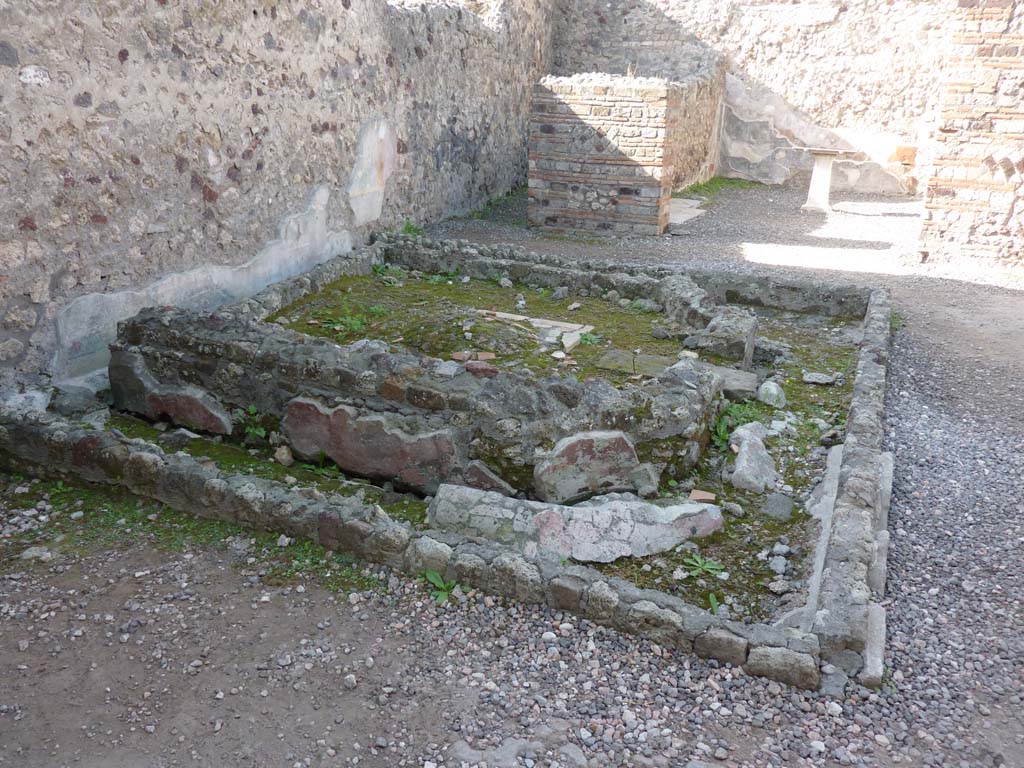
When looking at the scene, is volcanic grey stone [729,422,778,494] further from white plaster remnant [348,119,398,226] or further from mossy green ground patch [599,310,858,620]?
white plaster remnant [348,119,398,226]

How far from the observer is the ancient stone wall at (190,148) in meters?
4.35

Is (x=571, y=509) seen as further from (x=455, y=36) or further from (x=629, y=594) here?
(x=455, y=36)

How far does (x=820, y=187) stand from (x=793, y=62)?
2981 mm

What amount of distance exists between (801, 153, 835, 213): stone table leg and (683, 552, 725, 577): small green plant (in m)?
9.33

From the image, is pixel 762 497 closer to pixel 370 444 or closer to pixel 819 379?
pixel 819 379

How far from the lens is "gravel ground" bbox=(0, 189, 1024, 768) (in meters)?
2.39

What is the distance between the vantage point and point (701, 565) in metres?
3.32

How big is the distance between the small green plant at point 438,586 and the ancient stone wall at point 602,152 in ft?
22.8

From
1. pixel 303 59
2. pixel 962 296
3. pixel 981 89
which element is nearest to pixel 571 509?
pixel 303 59

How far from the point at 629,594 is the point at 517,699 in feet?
1.87

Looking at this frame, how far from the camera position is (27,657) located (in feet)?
9.04

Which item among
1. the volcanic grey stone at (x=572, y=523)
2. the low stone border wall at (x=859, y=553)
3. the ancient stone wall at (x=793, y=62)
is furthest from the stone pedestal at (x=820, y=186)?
the volcanic grey stone at (x=572, y=523)

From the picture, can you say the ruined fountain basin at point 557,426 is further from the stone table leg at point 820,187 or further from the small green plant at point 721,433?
the stone table leg at point 820,187

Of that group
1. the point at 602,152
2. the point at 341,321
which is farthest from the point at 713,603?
the point at 602,152
